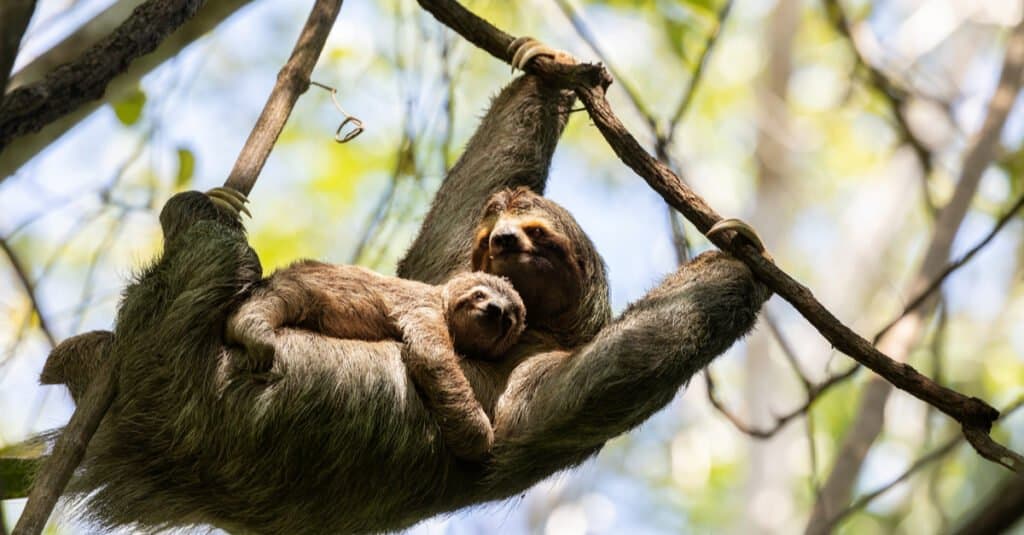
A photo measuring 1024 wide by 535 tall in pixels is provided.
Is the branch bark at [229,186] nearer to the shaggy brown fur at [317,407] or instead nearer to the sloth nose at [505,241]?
the shaggy brown fur at [317,407]

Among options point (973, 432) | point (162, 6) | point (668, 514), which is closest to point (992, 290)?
point (668, 514)

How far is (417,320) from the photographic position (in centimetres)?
735

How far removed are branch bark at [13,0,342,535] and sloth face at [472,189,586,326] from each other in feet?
6.40

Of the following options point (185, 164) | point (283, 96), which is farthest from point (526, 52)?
point (185, 164)

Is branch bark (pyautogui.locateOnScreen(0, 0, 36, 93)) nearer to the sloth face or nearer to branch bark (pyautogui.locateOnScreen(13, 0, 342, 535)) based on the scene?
branch bark (pyautogui.locateOnScreen(13, 0, 342, 535))

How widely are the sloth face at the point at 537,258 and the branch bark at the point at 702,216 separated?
3.60 ft

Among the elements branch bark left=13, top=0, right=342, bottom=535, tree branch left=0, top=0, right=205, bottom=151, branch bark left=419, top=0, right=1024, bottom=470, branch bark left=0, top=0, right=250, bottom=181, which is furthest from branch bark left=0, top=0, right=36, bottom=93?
branch bark left=419, top=0, right=1024, bottom=470

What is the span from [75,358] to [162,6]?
2.48 m

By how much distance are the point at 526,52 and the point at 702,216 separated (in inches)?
105

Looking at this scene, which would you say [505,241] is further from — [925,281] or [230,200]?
[925,281]

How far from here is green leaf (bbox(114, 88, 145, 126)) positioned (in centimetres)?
870

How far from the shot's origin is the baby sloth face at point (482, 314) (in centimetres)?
762

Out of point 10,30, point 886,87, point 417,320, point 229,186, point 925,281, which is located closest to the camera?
point 10,30

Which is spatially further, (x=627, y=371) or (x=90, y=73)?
(x=627, y=371)
